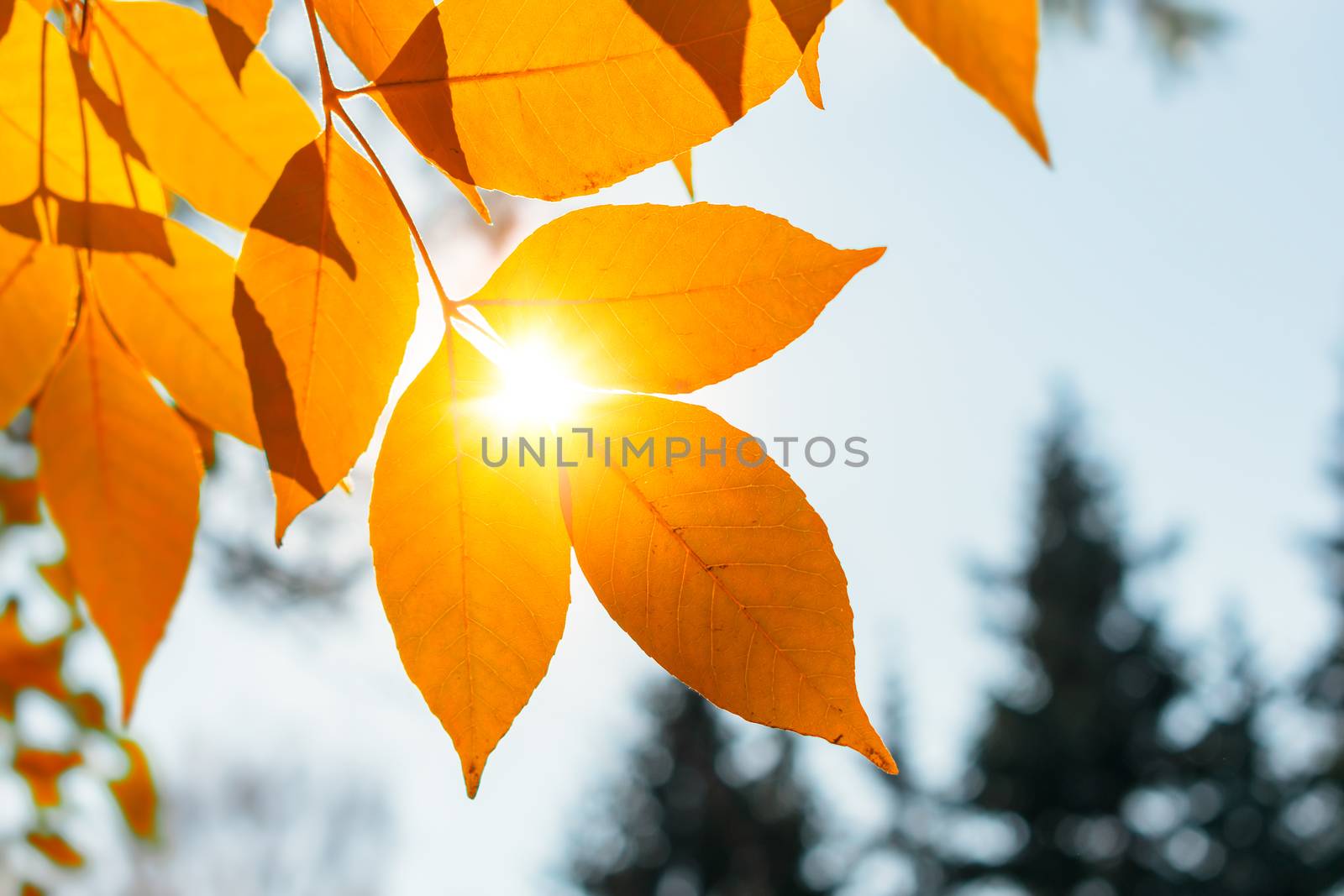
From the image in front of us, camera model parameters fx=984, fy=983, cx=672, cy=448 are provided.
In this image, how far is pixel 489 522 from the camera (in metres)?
0.34

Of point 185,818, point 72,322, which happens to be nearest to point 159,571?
point 72,322

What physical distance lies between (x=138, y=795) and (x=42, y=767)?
0.66ft

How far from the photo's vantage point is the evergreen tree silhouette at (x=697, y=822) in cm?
1216

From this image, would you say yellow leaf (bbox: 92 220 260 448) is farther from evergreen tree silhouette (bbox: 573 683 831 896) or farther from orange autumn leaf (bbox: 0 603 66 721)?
evergreen tree silhouette (bbox: 573 683 831 896)

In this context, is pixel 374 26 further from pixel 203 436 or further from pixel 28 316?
pixel 203 436

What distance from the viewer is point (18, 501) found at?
952 millimetres

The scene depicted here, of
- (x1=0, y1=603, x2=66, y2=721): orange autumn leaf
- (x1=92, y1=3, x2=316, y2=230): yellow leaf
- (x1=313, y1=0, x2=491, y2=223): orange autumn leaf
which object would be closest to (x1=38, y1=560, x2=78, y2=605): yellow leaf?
(x1=0, y1=603, x2=66, y2=721): orange autumn leaf

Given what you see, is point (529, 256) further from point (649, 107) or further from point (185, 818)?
point (185, 818)

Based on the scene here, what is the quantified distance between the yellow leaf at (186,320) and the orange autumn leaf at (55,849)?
90 centimetres

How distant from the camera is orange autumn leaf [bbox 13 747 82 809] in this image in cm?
103

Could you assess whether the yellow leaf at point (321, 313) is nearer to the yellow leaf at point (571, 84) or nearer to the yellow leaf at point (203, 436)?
the yellow leaf at point (571, 84)

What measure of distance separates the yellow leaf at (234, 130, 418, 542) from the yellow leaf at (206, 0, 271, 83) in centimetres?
6

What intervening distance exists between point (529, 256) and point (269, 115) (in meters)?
0.14

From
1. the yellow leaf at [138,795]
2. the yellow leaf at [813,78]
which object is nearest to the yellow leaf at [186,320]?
the yellow leaf at [813,78]
